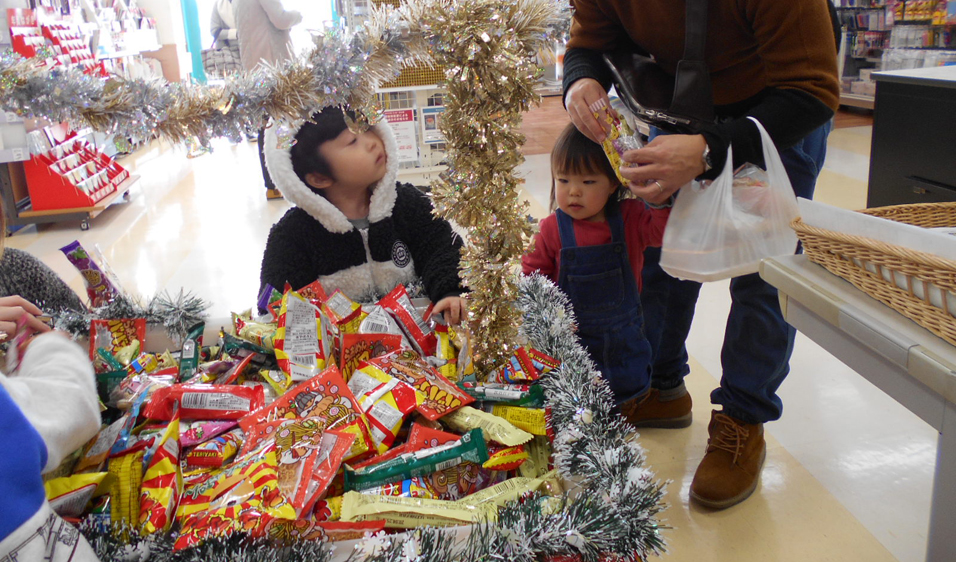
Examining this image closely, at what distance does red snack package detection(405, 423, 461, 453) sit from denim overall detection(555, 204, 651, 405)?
66 centimetres

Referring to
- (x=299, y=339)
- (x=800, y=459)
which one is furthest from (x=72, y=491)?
(x=800, y=459)

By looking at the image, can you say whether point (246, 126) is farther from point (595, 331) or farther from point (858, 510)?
point (858, 510)

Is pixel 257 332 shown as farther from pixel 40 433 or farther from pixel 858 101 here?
pixel 858 101

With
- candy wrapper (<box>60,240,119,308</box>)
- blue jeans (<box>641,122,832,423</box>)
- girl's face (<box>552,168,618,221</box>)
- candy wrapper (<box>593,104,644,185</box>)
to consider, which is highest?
candy wrapper (<box>593,104,644,185</box>)

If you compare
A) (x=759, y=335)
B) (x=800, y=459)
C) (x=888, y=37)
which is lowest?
(x=800, y=459)

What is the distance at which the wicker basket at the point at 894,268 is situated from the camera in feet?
2.07

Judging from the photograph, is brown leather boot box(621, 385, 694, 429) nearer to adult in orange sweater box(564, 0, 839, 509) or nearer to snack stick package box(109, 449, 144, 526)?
adult in orange sweater box(564, 0, 839, 509)

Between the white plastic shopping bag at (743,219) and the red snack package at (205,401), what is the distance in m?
0.76

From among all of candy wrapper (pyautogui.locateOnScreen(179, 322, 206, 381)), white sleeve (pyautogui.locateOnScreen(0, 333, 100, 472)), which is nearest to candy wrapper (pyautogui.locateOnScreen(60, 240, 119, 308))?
candy wrapper (pyautogui.locateOnScreen(179, 322, 206, 381))

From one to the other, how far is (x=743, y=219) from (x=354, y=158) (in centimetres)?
75

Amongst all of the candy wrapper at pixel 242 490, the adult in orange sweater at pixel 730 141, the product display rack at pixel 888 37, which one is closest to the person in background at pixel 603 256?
the adult in orange sweater at pixel 730 141

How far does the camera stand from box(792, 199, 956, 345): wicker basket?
632 millimetres

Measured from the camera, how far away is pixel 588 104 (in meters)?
1.21

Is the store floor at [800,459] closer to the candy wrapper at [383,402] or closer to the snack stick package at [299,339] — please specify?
the snack stick package at [299,339]
